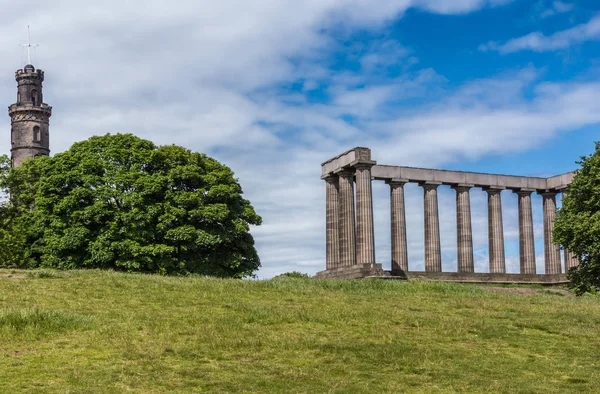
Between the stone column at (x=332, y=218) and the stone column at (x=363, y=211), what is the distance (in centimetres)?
554

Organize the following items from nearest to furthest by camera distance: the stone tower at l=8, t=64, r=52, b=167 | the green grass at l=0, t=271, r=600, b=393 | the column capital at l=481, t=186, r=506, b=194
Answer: the green grass at l=0, t=271, r=600, b=393
the column capital at l=481, t=186, r=506, b=194
the stone tower at l=8, t=64, r=52, b=167

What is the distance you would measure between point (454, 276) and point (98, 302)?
174 ft

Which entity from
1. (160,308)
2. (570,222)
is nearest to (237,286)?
(160,308)

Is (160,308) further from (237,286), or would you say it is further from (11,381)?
(11,381)

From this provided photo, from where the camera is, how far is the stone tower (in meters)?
128

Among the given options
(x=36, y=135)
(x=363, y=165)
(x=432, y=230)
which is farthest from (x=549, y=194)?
(x=36, y=135)

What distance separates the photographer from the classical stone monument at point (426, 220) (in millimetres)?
77125

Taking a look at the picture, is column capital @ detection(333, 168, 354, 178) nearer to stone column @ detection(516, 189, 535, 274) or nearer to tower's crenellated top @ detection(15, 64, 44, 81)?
stone column @ detection(516, 189, 535, 274)

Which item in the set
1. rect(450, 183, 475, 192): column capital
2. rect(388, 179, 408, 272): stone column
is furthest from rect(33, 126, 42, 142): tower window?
rect(450, 183, 475, 192): column capital

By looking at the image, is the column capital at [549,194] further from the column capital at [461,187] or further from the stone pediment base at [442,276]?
the column capital at [461,187]

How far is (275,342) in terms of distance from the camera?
27.9 metres

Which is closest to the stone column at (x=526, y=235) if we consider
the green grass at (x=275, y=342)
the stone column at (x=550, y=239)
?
the stone column at (x=550, y=239)

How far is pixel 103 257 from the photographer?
64312 mm

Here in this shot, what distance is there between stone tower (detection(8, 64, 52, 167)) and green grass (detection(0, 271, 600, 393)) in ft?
299
